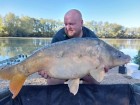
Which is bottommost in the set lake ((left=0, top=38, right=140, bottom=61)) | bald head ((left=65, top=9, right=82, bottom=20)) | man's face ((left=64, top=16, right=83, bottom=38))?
lake ((left=0, top=38, right=140, bottom=61))

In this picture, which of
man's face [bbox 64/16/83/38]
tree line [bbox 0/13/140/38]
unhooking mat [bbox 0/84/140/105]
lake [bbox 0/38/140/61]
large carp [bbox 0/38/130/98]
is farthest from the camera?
tree line [bbox 0/13/140/38]

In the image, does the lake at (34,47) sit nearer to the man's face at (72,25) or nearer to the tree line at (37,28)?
the tree line at (37,28)

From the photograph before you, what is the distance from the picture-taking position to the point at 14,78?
66.6 inches

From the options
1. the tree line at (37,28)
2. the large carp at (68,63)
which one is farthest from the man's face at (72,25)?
the tree line at (37,28)

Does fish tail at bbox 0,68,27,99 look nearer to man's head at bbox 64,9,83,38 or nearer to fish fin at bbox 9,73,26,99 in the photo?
fish fin at bbox 9,73,26,99

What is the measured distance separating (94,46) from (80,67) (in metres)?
0.14

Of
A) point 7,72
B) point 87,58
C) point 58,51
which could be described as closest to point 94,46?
point 87,58

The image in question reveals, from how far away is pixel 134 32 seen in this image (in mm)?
15891

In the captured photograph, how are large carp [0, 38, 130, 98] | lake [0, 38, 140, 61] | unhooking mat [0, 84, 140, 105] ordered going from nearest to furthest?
large carp [0, 38, 130, 98] < unhooking mat [0, 84, 140, 105] < lake [0, 38, 140, 61]

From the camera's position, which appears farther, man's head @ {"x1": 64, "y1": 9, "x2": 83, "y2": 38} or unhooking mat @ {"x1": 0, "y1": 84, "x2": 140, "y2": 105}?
man's head @ {"x1": 64, "y1": 9, "x2": 83, "y2": 38}

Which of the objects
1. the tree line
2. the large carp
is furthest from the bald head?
the tree line

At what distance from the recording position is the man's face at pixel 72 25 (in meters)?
1.99

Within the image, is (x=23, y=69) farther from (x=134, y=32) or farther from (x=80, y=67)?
(x=134, y=32)

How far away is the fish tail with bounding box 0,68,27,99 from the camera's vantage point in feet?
5.49
